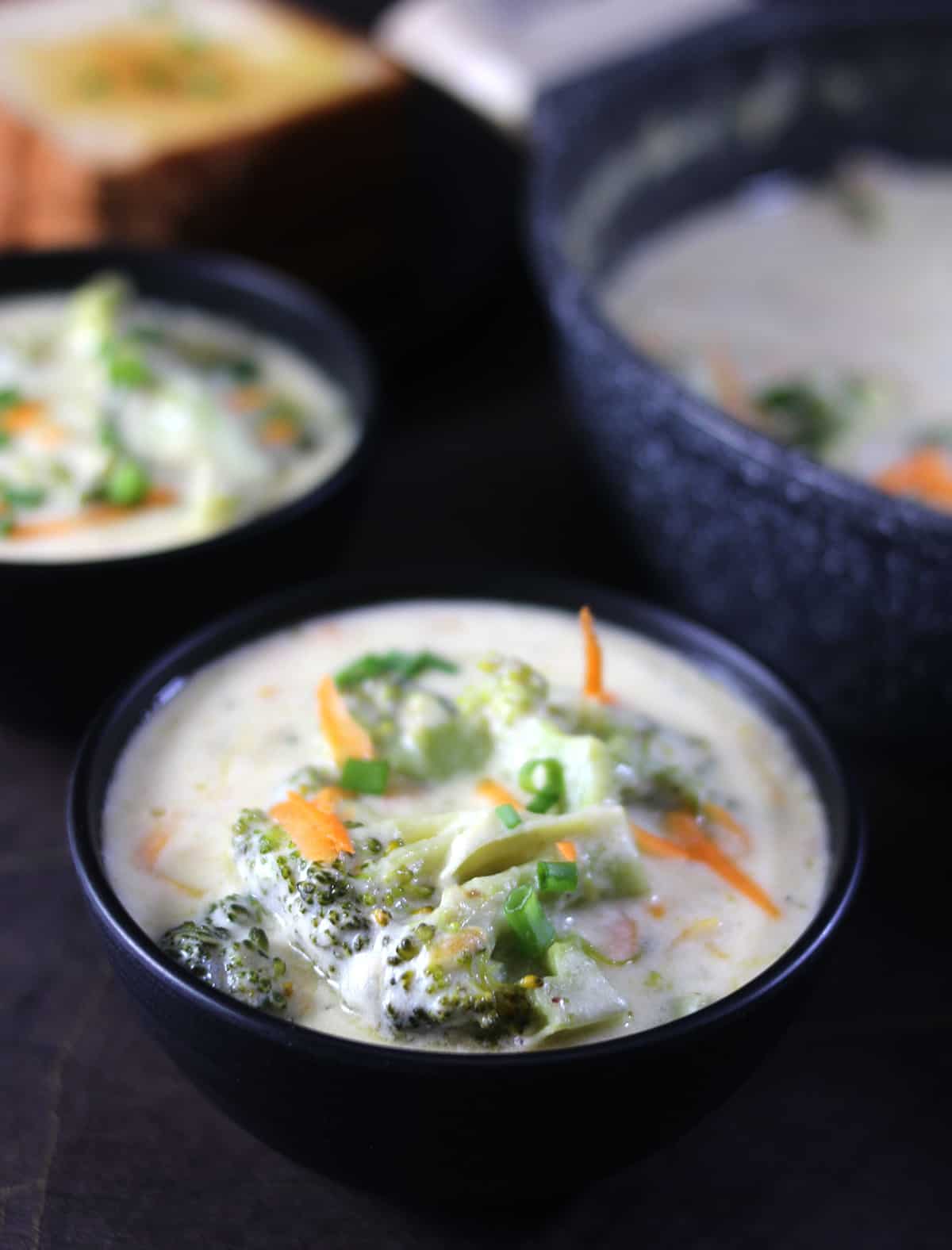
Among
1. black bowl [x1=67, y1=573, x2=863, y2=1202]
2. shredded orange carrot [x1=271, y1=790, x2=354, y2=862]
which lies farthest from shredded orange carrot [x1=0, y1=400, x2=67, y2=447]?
shredded orange carrot [x1=271, y1=790, x2=354, y2=862]

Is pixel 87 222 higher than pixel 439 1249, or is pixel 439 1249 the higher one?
pixel 87 222

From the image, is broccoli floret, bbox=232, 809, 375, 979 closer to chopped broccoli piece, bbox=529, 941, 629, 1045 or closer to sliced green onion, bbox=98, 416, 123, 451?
chopped broccoli piece, bbox=529, 941, 629, 1045

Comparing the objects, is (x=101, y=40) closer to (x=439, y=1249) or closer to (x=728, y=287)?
(x=728, y=287)

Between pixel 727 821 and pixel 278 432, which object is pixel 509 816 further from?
pixel 278 432

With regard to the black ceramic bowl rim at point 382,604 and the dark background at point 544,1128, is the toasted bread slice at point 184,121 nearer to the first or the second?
the dark background at point 544,1128

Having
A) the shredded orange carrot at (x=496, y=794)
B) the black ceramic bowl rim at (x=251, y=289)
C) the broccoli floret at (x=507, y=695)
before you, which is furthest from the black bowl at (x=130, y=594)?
the shredded orange carrot at (x=496, y=794)

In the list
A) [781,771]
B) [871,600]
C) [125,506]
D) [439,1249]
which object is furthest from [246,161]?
[439,1249]
